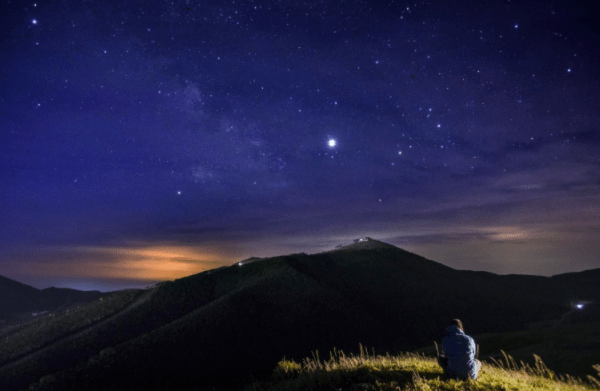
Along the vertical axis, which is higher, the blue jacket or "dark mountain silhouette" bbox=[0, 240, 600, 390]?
the blue jacket

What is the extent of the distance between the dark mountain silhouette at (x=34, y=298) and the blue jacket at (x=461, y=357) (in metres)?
163

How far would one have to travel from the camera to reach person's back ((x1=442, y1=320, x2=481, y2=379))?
23.1 ft

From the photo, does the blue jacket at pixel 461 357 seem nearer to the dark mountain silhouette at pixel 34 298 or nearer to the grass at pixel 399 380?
the grass at pixel 399 380

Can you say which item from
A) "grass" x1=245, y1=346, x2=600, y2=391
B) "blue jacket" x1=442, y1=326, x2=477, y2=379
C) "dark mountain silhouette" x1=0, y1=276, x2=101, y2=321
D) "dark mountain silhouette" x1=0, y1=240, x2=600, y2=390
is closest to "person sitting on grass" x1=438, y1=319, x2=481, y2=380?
"blue jacket" x1=442, y1=326, x2=477, y2=379

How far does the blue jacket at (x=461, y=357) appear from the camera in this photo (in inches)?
277

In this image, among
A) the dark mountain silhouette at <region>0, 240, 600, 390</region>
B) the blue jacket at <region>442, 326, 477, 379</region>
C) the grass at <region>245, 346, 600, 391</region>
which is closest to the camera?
the grass at <region>245, 346, 600, 391</region>

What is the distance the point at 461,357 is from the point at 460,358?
3 cm

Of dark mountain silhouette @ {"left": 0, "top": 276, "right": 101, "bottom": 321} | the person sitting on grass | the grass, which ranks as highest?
the person sitting on grass

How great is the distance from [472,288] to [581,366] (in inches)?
2326

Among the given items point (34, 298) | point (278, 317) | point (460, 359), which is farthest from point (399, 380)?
point (34, 298)

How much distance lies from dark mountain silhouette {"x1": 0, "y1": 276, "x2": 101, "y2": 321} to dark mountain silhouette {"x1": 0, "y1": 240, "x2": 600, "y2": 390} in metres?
109

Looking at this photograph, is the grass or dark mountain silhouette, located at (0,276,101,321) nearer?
the grass

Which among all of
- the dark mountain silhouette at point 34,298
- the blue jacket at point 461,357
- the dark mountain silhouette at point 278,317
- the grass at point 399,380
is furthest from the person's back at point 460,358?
the dark mountain silhouette at point 34,298

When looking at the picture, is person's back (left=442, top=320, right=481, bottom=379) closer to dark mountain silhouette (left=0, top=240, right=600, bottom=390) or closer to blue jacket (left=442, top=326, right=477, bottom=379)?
blue jacket (left=442, top=326, right=477, bottom=379)
